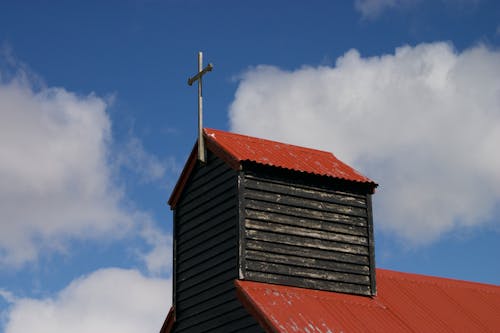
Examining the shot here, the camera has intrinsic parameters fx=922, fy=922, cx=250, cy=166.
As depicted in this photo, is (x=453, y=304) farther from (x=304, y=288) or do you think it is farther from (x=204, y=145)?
(x=204, y=145)

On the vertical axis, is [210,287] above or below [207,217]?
below

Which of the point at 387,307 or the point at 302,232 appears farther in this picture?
the point at 387,307

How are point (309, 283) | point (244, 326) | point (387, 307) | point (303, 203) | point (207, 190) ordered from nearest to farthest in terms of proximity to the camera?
point (244, 326)
point (309, 283)
point (303, 203)
point (387, 307)
point (207, 190)

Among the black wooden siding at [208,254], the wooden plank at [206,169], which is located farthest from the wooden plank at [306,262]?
the wooden plank at [206,169]

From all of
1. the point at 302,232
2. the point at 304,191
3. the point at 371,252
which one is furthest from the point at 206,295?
the point at 371,252

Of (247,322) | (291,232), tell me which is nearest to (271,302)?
(247,322)

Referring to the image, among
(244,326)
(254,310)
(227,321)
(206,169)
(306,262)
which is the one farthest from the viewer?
(206,169)

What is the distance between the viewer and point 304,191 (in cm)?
2522

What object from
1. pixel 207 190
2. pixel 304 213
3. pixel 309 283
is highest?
pixel 207 190

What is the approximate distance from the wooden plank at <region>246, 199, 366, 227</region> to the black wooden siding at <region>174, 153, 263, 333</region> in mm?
603

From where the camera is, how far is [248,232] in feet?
78.3

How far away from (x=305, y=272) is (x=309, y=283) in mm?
309

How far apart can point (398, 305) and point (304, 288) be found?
3.34m

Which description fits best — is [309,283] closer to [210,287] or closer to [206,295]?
[210,287]
